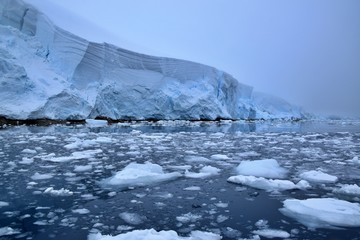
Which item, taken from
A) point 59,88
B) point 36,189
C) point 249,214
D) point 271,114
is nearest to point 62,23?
point 59,88

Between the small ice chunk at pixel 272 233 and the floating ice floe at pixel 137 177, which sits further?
the floating ice floe at pixel 137 177

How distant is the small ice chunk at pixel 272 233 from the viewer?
1.94m

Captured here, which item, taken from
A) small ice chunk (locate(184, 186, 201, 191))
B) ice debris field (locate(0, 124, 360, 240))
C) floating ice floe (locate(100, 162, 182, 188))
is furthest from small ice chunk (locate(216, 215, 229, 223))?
floating ice floe (locate(100, 162, 182, 188))

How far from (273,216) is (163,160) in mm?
2739

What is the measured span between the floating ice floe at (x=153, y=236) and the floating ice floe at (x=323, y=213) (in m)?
0.77

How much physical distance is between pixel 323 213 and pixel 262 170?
5.06 ft

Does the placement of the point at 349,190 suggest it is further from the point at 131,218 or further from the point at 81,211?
the point at 81,211

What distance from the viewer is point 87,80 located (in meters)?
17.5

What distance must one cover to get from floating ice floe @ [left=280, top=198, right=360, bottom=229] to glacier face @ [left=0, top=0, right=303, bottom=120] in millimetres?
13325

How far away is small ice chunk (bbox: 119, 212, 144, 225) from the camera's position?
86.2 inches

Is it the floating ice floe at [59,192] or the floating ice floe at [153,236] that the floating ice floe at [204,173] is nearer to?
the floating ice floe at [59,192]

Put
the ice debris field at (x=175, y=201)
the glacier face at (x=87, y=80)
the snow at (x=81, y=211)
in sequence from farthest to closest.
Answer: the glacier face at (x=87, y=80)
the snow at (x=81, y=211)
the ice debris field at (x=175, y=201)

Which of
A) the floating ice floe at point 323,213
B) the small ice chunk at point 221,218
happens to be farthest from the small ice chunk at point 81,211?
the floating ice floe at point 323,213

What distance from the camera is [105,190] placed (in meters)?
3.01
